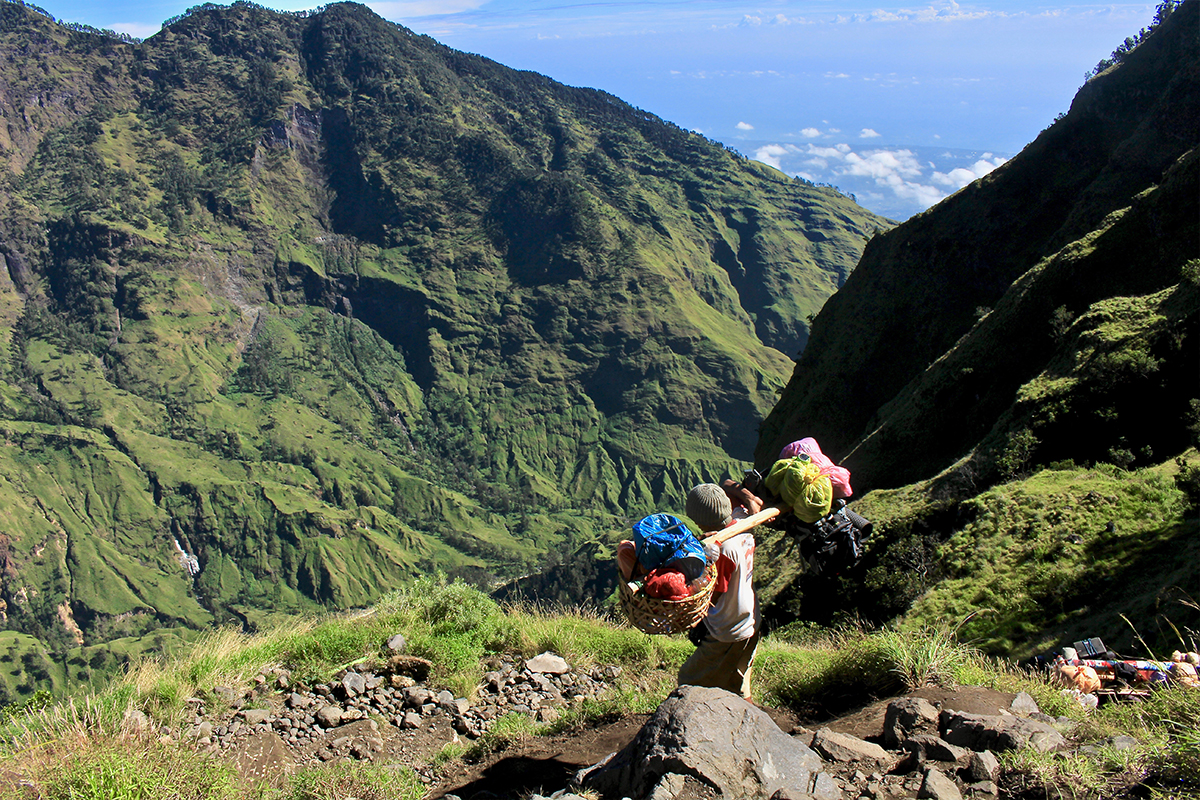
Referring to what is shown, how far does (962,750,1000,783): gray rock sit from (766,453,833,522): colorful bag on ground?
1675 millimetres

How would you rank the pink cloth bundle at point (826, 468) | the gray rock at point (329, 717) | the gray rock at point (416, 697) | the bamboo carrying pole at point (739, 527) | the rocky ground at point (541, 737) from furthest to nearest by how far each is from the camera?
1. the gray rock at point (416, 697)
2. the gray rock at point (329, 717)
3. the pink cloth bundle at point (826, 468)
4. the bamboo carrying pole at point (739, 527)
5. the rocky ground at point (541, 737)

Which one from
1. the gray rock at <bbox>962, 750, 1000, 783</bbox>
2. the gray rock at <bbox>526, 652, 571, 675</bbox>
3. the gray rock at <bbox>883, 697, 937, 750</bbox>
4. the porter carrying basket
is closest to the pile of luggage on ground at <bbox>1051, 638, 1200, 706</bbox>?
the gray rock at <bbox>883, 697, 937, 750</bbox>

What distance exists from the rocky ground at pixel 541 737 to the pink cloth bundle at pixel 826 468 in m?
1.51

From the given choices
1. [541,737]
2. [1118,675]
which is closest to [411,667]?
[541,737]

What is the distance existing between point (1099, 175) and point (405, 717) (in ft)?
137

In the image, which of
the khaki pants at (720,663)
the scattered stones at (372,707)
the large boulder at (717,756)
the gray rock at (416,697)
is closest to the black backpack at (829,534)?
the khaki pants at (720,663)

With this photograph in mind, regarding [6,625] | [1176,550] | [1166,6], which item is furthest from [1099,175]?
[6,625]

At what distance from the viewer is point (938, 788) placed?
3992 millimetres

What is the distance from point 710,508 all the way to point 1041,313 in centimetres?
2690

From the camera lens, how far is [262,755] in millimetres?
6195

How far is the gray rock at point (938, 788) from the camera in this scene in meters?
3.96

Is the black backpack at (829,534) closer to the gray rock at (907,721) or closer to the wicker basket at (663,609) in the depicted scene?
the gray rock at (907,721)

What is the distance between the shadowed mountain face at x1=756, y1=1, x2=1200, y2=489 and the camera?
1834 centimetres

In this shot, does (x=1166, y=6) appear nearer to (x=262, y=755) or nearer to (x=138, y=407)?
(x=262, y=755)
